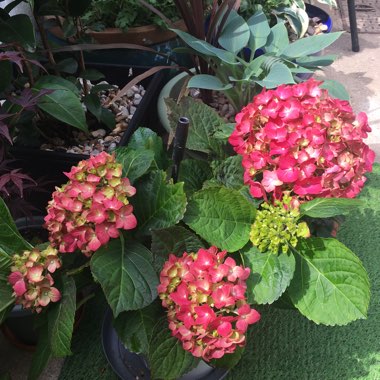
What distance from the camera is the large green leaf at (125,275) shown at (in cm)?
81

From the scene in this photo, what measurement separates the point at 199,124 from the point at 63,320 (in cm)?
53

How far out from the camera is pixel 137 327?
0.90 meters

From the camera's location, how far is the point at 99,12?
5.93 ft

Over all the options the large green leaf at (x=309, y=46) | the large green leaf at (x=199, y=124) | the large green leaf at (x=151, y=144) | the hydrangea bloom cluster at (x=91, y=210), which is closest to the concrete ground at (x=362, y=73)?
the large green leaf at (x=309, y=46)

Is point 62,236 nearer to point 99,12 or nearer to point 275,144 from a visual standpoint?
point 275,144

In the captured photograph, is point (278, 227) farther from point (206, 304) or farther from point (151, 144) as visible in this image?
point (151, 144)

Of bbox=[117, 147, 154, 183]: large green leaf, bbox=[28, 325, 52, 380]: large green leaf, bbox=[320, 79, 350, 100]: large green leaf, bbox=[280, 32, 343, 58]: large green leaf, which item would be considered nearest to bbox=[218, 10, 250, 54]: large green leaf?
bbox=[280, 32, 343, 58]: large green leaf

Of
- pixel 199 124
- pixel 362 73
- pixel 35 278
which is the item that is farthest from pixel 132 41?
pixel 362 73

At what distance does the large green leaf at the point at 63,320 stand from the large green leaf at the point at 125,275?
8 centimetres

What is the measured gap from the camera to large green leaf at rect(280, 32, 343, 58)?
1363 millimetres

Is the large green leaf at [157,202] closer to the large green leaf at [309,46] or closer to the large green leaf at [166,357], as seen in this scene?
the large green leaf at [166,357]

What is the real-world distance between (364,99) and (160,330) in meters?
1.78

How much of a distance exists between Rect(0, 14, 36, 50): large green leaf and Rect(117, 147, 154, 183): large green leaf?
Result: 0.47m

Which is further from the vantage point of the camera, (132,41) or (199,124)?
(132,41)
